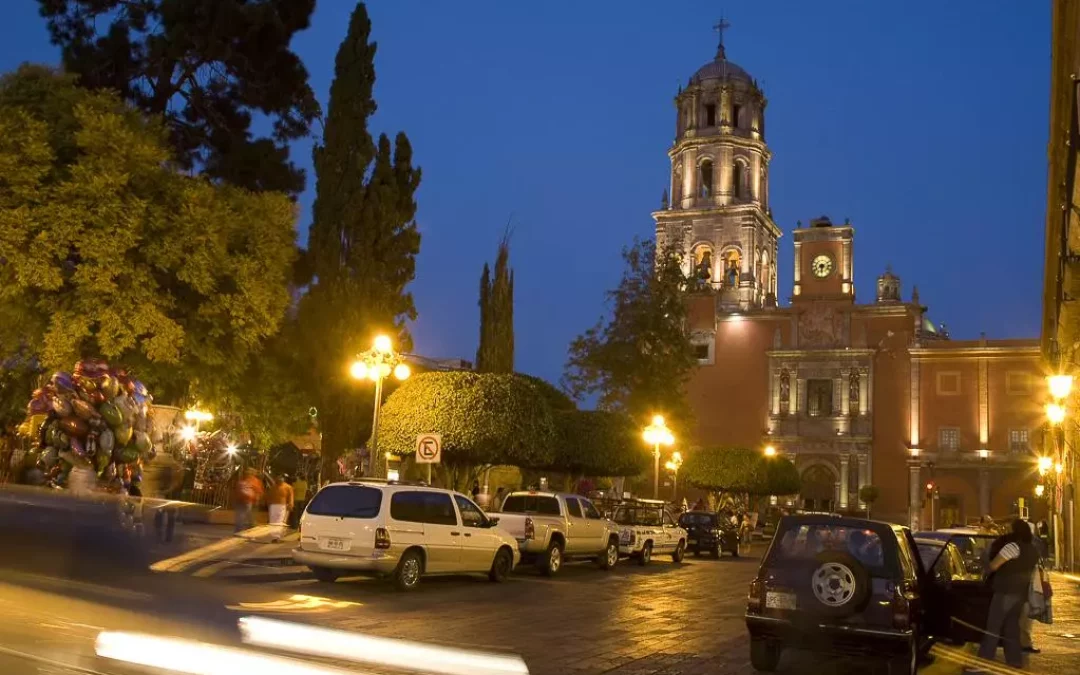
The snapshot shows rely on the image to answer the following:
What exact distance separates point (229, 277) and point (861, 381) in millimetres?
47268

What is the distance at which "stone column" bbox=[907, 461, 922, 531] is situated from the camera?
5975cm

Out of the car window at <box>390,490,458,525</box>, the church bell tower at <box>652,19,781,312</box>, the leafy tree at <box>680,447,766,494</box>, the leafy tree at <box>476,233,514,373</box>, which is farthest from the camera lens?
the church bell tower at <box>652,19,781,312</box>

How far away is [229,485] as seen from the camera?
29.2m

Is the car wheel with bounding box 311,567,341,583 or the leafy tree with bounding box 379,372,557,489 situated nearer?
the car wheel with bounding box 311,567,341,583

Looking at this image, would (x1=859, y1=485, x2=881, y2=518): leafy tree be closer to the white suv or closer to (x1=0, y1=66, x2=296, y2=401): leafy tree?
(x1=0, y1=66, x2=296, y2=401): leafy tree

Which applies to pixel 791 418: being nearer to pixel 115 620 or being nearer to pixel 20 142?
pixel 20 142

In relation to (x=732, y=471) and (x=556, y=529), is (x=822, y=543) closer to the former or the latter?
(x=556, y=529)

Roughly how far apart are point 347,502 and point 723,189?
57141mm

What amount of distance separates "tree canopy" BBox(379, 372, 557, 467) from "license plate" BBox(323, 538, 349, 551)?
11.1m

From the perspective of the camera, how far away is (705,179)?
7169cm

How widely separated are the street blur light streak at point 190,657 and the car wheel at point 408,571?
25.1 ft

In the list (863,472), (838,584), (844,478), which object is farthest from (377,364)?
(863,472)

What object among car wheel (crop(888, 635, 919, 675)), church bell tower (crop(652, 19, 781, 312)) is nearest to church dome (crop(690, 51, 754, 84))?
church bell tower (crop(652, 19, 781, 312))

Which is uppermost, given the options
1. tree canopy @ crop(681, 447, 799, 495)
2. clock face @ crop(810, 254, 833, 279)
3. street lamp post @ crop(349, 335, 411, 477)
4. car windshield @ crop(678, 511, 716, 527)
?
clock face @ crop(810, 254, 833, 279)
